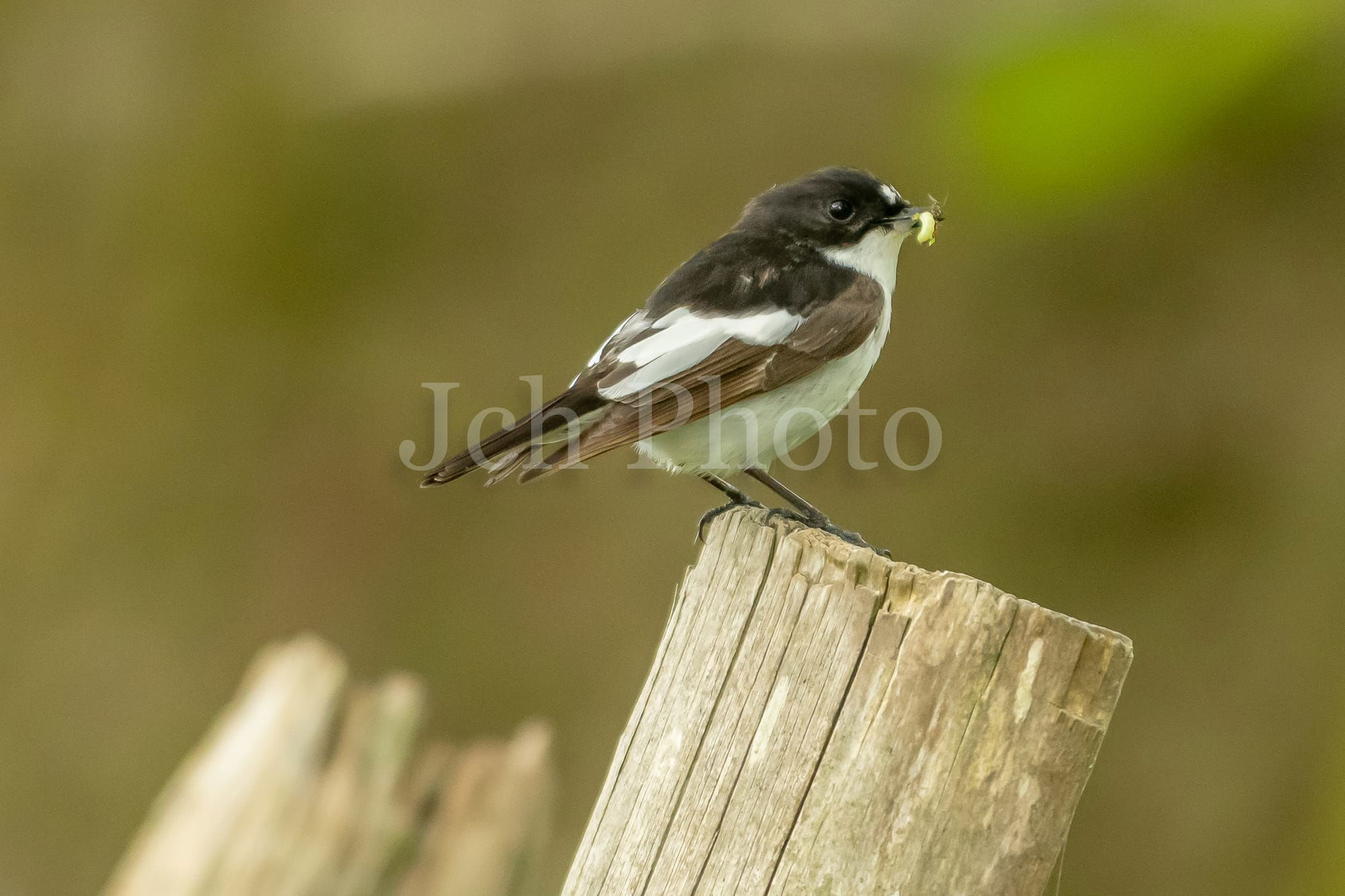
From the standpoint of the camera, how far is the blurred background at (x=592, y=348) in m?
6.33

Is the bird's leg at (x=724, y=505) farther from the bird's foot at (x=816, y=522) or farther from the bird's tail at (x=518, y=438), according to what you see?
the bird's tail at (x=518, y=438)

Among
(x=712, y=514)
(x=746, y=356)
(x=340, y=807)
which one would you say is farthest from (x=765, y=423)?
(x=340, y=807)

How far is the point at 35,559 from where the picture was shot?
26.1 feet

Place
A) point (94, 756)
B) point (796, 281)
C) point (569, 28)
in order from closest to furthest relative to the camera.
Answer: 1. point (796, 281)
2. point (569, 28)
3. point (94, 756)

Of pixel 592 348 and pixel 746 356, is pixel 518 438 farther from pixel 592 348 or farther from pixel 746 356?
pixel 592 348

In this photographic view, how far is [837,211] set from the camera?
14.2 feet

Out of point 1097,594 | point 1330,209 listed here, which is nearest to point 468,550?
point 1097,594

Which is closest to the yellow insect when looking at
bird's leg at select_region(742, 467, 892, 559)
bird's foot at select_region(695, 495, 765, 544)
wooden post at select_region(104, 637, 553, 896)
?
bird's leg at select_region(742, 467, 892, 559)

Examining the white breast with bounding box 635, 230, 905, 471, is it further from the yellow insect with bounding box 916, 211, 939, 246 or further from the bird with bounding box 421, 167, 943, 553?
the yellow insect with bounding box 916, 211, 939, 246

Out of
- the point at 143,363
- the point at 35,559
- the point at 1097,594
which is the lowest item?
the point at 35,559

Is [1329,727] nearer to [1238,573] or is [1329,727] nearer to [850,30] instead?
[1238,573]

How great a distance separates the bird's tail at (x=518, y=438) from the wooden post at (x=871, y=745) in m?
→ 1.31

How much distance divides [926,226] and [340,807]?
249cm

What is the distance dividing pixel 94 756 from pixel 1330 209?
7001mm
